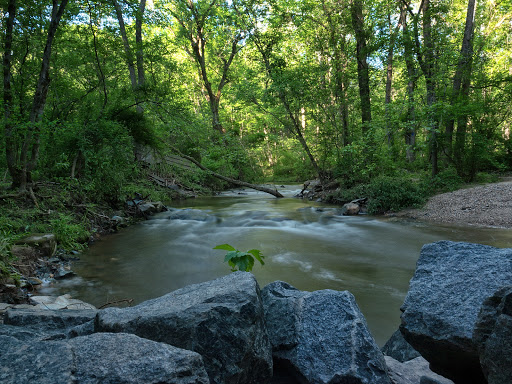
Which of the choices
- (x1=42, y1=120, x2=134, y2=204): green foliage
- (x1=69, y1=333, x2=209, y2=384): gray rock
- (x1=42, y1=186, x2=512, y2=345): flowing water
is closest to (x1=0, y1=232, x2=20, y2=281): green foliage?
(x1=42, y1=186, x2=512, y2=345): flowing water

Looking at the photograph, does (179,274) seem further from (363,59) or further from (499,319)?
(363,59)

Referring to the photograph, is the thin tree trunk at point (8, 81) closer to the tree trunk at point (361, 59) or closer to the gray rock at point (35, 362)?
the gray rock at point (35, 362)

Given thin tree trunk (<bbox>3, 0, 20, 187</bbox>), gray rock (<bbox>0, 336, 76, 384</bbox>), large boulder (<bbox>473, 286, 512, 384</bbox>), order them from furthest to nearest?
thin tree trunk (<bbox>3, 0, 20, 187</bbox>) → large boulder (<bbox>473, 286, 512, 384</bbox>) → gray rock (<bbox>0, 336, 76, 384</bbox>)

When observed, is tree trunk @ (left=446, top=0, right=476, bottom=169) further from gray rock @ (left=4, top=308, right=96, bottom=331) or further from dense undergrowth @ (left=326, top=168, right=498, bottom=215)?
gray rock @ (left=4, top=308, right=96, bottom=331)

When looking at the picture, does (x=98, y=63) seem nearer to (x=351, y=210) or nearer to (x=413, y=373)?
(x=351, y=210)

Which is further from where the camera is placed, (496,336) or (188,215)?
(188,215)

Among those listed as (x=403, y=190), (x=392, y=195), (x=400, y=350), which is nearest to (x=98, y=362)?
(x=400, y=350)

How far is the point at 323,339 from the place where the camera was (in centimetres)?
224

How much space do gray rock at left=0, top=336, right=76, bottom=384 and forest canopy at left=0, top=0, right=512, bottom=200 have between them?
627cm

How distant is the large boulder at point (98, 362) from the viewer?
1286 mm

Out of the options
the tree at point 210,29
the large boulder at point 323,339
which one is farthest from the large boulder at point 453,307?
the tree at point 210,29

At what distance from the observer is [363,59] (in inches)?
569

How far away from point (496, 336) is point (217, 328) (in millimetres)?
1518

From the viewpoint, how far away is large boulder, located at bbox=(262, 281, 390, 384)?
2.00m
